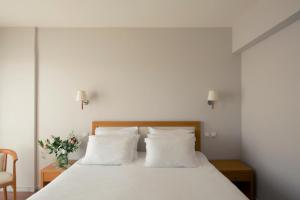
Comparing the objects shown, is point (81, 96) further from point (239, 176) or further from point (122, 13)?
point (239, 176)

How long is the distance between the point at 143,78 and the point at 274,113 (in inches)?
72.0

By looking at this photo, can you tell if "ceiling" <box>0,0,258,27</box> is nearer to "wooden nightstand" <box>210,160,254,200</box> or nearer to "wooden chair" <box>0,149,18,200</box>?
"wooden chair" <box>0,149,18,200</box>

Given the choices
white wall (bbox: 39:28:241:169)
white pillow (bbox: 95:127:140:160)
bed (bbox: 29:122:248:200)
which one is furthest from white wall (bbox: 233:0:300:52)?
white pillow (bbox: 95:127:140:160)

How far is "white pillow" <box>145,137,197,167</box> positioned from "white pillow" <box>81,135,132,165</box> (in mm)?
283

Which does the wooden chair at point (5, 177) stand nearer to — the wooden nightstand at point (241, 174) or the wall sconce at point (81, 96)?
the wall sconce at point (81, 96)

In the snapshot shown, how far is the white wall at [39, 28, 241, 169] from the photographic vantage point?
3.48 m

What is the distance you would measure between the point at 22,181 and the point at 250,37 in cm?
386

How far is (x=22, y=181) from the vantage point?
11.4 feet

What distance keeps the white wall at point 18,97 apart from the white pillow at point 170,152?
76.5 inches

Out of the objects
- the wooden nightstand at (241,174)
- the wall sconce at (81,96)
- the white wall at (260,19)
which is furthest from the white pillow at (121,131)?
the white wall at (260,19)

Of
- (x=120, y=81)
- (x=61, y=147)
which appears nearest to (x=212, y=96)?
(x=120, y=81)

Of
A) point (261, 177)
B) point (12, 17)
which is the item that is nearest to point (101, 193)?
point (261, 177)

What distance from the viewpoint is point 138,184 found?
7.00 ft

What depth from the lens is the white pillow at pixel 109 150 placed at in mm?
2814
